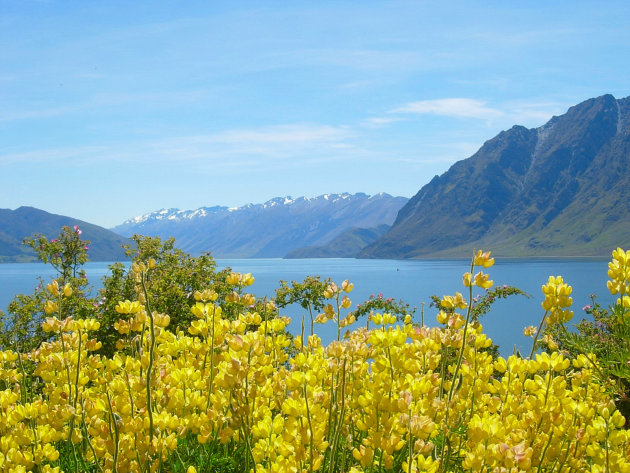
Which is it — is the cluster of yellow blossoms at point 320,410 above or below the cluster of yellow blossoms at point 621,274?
below

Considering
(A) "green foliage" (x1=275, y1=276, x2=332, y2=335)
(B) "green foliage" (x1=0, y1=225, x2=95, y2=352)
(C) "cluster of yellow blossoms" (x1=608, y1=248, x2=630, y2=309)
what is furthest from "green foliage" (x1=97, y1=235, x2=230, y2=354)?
(C) "cluster of yellow blossoms" (x1=608, y1=248, x2=630, y2=309)

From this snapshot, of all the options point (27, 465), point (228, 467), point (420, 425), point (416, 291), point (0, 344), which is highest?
point (420, 425)

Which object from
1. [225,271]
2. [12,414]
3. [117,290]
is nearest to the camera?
[12,414]

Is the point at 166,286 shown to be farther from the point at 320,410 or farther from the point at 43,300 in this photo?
the point at 320,410

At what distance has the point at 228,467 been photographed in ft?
9.74

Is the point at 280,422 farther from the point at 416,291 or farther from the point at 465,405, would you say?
the point at 416,291

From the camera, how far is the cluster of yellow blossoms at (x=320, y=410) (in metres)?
2.23

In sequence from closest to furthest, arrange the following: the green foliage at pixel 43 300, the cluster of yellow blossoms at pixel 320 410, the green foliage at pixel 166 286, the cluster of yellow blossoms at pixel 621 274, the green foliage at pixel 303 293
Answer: the cluster of yellow blossoms at pixel 320 410 → the cluster of yellow blossoms at pixel 621 274 → the green foliage at pixel 166 286 → the green foliage at pixel 43 300 → the green foliage at pixel 303 293

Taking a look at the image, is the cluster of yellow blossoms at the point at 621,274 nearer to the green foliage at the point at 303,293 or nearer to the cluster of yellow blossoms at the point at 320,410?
the cluster of yellow blossoms at the point at 320,410

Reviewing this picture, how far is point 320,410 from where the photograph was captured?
2.35 m

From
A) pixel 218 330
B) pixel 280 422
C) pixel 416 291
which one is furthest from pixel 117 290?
pixel 416 291

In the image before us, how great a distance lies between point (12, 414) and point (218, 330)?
Answer: 1151mm

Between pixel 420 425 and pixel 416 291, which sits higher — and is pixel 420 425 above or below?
above

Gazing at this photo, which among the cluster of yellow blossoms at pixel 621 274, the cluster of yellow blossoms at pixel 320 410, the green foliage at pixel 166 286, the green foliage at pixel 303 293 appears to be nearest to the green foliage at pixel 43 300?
the green foliage at pixel 166 286
